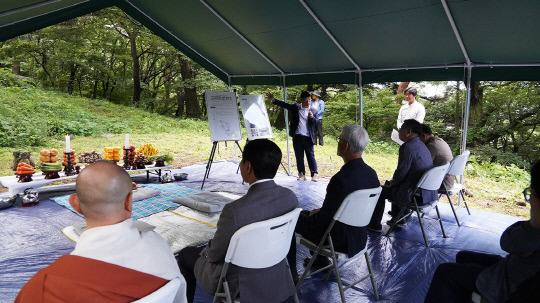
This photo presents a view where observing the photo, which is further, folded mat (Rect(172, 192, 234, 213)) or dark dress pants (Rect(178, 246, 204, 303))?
folded mat (Rect(172, 192, 234, 213))

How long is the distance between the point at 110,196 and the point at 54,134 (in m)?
9.63

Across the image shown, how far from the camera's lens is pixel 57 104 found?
10281mm

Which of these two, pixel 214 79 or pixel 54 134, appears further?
pixel 214 79

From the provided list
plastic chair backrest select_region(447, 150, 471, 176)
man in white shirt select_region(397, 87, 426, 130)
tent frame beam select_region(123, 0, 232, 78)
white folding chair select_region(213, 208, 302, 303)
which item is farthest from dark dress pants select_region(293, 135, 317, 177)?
white folding chair select_region(213, 208, 302, 303)

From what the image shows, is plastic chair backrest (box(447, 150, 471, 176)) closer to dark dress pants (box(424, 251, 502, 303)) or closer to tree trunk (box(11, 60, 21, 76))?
dark dress pants (box(424, 251, 502, 303))

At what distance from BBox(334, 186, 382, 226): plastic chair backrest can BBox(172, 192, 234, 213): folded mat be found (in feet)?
6.85

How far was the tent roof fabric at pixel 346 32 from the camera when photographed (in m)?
3.13

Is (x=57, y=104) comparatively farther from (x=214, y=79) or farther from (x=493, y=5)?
(x=493, y=5)

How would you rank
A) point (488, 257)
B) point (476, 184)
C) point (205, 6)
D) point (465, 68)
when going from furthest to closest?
point (476, 184) < point (205, 6) < point (465, 68) < point (488, 257)

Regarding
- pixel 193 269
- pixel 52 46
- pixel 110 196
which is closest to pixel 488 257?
pixel 193 269

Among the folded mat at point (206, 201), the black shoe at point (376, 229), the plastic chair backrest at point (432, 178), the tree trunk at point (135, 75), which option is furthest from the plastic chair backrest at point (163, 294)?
the tree trunk at point (135, 75)

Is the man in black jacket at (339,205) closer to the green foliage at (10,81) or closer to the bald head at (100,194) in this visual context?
the bald head at (100,194)

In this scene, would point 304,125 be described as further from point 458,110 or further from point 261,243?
point 458,110

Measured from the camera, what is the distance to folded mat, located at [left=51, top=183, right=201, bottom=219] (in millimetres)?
3799
